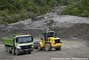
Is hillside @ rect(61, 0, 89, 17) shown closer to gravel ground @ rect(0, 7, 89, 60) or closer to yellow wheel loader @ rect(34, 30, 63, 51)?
gravel ground @ rect(0, 7, 89, 60)

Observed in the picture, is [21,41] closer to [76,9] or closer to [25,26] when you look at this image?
[25,26]

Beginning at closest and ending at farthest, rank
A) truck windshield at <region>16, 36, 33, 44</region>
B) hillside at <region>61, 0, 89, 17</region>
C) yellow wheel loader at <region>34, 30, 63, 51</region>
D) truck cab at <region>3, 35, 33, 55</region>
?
truck cab at <region>3, 35, 33, 55</region>
truck windshield at <region>16, 36, 33, 44</region>
yellow wheel loader at <region>34, 30, 63, 51</region>
hillside at <region>61, 0, 89, 17</region>

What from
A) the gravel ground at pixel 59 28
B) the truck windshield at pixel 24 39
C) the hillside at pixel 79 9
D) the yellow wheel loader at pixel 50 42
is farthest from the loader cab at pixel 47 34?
the hillside at pixel 79 9

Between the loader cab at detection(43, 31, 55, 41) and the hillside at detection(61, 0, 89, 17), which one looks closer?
the loader cab at detection(43, 31, 55, 41)

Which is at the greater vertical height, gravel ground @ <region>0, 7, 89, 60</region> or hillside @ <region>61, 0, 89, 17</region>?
hillside @ <region>61, 0, 89, 17</region>

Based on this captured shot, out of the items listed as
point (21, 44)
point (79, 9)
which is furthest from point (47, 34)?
point (79, 9)

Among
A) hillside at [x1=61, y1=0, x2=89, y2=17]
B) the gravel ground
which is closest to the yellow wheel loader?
the gravel ground

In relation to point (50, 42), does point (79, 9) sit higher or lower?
higher

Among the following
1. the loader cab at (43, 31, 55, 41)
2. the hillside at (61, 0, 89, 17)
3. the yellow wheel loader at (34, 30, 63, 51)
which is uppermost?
the hillside at (61, 0, 89, 17)

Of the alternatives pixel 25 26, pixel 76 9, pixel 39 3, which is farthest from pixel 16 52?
pixel 39 3

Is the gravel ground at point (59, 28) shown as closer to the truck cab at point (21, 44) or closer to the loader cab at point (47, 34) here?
the loader cab at point (47, 34)

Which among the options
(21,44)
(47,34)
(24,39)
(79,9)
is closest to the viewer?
(21,44)

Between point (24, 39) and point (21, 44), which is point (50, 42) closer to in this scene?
point (24, 39)

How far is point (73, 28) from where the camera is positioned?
36.3 meters
